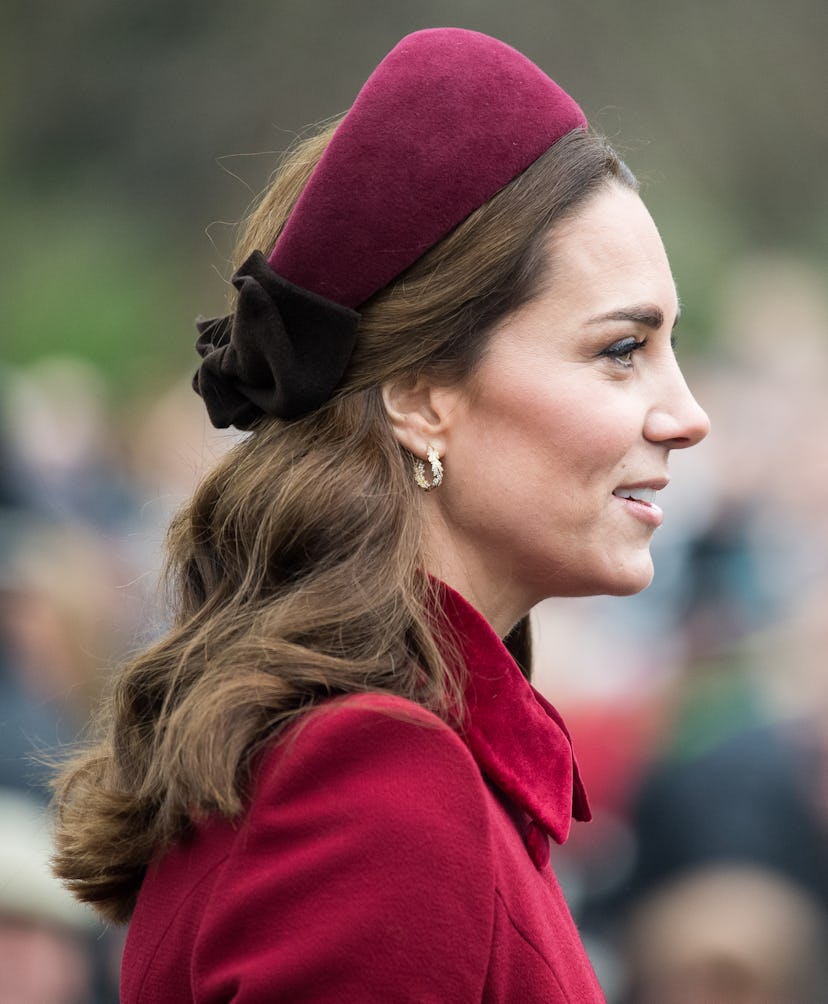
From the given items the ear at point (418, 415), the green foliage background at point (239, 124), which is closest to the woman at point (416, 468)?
the ear at point (418, 415)

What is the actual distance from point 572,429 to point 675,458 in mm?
3001

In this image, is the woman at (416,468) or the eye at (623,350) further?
the eye at (623,350)

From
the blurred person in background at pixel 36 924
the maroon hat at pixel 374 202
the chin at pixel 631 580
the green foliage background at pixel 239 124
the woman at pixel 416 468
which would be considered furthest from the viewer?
the green foliage background at pixel 239 124

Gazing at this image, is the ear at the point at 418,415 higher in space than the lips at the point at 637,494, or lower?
higher

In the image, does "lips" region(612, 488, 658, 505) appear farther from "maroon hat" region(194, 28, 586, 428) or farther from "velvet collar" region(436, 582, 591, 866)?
"maroon hat" region(194, 28, 586, 428)

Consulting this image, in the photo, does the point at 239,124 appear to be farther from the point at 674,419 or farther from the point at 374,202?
the point at 674,419

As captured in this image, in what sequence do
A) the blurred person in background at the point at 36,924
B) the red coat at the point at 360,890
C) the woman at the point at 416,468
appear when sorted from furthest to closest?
the blurred person in background at the point at 36,924 < the woman at the point at 416,468 < the red coat at the point at 360,890

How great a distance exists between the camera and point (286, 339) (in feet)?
6.11

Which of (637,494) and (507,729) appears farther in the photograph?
(637,494)

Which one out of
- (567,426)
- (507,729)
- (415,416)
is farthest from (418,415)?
(507,729)

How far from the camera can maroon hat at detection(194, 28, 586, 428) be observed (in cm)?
186

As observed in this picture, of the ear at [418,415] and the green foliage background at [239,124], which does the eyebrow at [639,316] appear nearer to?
the ear at [418,415]

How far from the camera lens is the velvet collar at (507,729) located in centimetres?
177

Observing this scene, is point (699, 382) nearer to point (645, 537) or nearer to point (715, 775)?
point (715, 775)
